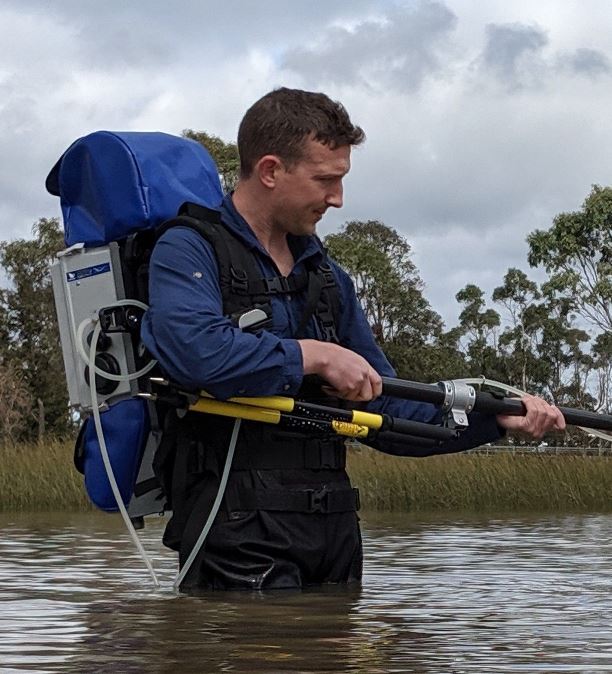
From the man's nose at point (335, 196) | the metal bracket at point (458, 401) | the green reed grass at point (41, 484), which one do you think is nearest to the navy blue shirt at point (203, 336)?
the man's nose at point (335, 196)

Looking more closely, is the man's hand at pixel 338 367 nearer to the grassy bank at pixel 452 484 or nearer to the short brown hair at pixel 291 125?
the short brown hair at pixel 291 125

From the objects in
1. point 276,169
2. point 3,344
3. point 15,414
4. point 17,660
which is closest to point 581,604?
point 276,169

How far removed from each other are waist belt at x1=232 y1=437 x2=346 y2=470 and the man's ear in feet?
2.61

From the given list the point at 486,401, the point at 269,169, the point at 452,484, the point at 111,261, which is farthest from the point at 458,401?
the point at 452,484

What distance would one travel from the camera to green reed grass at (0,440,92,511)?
17.8m

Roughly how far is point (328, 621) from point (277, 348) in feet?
2.70

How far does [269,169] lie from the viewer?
521cm

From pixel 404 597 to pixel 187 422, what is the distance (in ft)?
4.55

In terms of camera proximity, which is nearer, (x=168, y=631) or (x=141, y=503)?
(x=168, y=631)

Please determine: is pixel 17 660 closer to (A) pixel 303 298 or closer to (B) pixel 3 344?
(A) pixel 303 298

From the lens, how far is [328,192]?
5188 millimetres

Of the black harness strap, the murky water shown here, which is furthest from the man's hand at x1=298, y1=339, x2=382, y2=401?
the murky water

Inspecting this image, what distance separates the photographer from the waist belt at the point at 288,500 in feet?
16.9

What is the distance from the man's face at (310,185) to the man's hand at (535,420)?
0.97 meters
